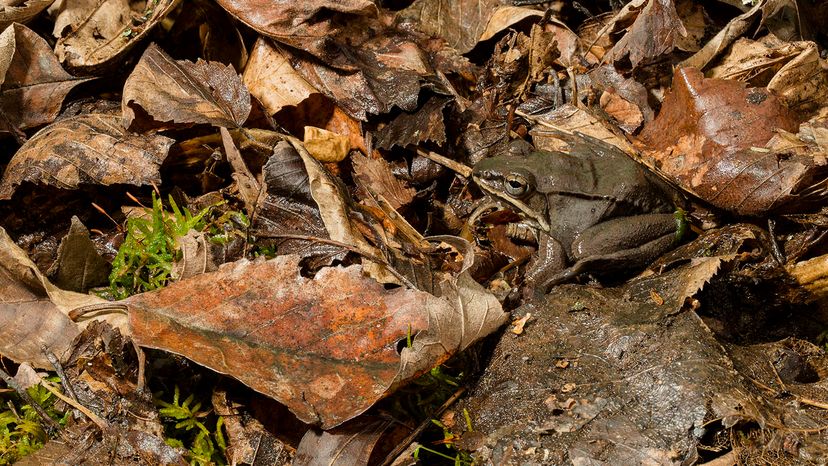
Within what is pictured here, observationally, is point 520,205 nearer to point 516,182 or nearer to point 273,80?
point 516,182

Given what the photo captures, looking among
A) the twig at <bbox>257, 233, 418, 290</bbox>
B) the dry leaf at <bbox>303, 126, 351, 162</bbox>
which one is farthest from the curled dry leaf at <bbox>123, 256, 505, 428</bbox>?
the dry leaf at <bbox>303, 126, 351, 162</bbox>

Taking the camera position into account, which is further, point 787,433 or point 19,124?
point 19,124

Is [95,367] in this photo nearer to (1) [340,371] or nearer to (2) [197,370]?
(2) [197,370]

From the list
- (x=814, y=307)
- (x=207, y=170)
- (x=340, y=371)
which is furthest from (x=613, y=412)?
(x=207, y=170)

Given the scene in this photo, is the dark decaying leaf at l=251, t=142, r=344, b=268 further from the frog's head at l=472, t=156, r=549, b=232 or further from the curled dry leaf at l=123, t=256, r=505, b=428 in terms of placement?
the frog's head at l=472, t=156, r=549, b=232

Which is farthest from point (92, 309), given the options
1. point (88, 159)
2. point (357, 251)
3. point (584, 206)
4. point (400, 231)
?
point (584, 206)

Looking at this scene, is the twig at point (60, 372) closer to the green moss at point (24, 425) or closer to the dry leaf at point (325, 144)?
the green moss at point (24, 425)

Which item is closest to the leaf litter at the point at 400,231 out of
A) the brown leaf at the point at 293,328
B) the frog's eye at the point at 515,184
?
the brown leaf at the point at 293,328
